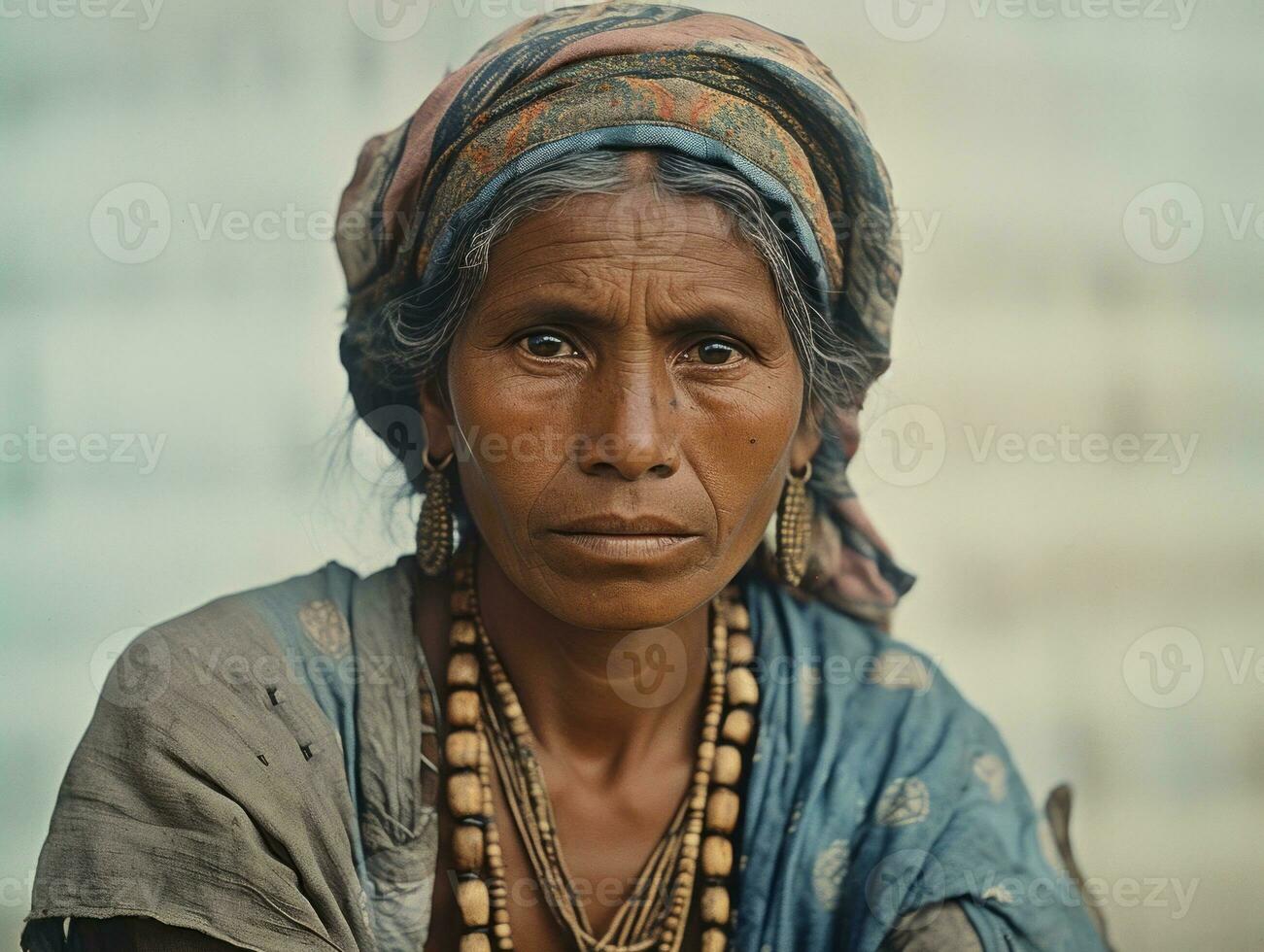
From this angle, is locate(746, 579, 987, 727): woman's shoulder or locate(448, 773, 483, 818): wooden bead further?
locate(746, 579, 987, 727): woman's shoulder

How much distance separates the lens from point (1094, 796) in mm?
2830

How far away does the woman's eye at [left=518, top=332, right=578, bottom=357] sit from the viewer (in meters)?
1.71

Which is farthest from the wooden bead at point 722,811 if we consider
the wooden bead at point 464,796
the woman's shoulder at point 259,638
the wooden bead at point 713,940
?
the woman's shoulder at point 259,638

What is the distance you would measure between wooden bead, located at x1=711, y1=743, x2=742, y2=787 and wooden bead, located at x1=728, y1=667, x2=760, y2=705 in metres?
0.07

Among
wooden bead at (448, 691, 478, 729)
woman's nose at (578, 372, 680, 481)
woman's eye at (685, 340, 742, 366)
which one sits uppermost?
woman's eye at (685, 340, 742, 366)

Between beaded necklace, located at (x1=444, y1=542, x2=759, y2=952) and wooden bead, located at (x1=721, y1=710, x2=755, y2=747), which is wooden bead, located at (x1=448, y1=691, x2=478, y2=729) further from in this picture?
wooden bead, located at (x1=721, y1=710, x2=755, y2=747)

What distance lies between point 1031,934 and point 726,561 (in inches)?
25.6

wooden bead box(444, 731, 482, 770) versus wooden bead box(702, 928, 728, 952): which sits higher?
wooden bead box(444, 731, 482, 770)

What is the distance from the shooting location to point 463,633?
1.92 m

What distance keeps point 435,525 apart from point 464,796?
379mm

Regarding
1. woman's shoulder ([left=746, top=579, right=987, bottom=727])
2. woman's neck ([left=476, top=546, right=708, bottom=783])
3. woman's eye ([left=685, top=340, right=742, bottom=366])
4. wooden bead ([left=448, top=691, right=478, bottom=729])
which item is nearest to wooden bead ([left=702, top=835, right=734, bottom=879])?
woman's neck ([left=476, top=546, right=708, bottom=783])

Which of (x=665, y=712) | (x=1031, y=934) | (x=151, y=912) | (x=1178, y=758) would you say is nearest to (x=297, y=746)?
(x=151, y=912)

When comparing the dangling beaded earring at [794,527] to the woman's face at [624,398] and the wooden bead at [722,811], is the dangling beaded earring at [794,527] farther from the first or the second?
the wooden bead at [722,811]

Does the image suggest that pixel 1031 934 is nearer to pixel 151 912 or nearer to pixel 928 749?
pixel 928 749
